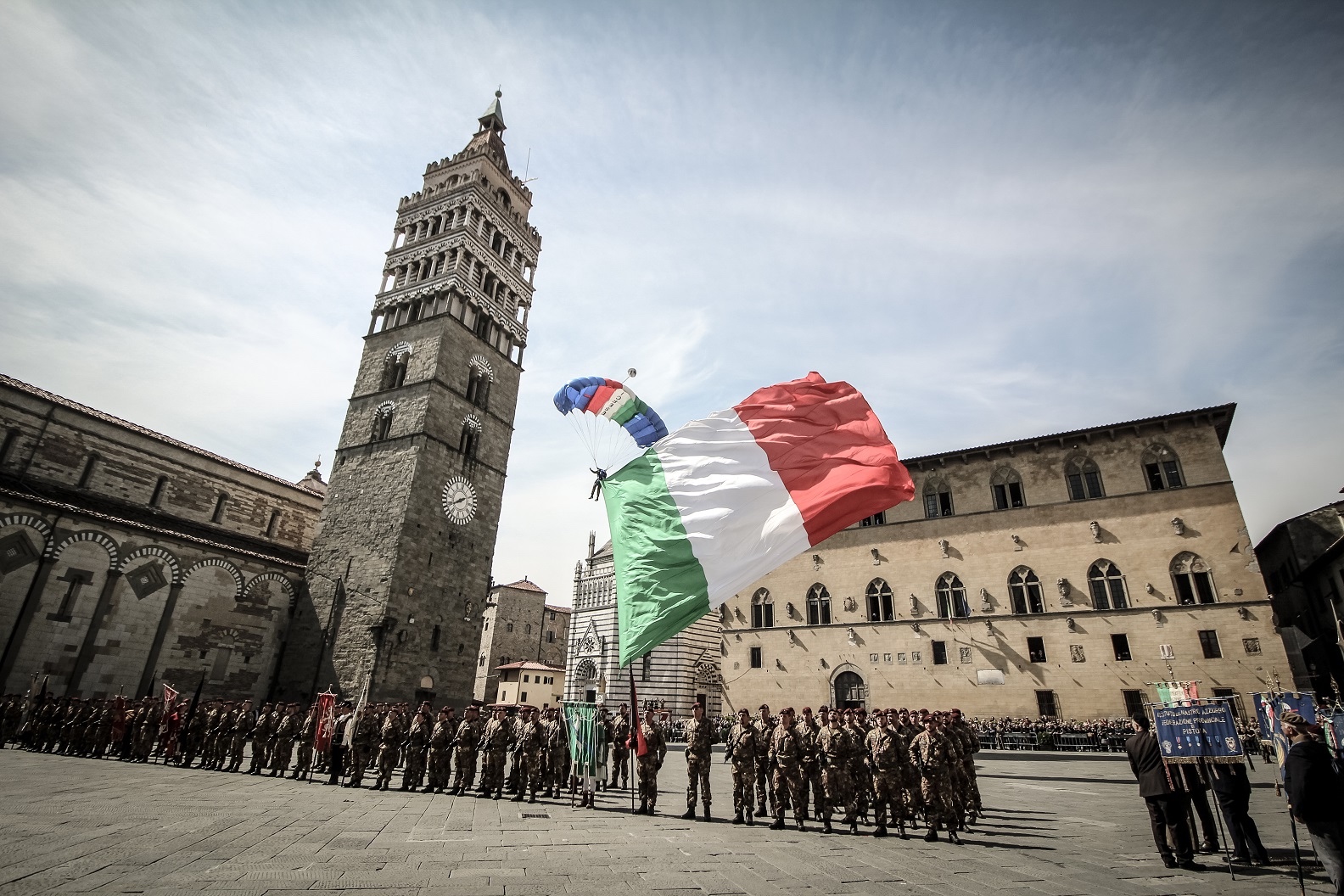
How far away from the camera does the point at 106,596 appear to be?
21.6 meters

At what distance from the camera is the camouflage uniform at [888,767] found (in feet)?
31.0

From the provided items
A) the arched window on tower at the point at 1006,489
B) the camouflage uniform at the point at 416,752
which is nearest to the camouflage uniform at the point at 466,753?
the camouflage uniform at the point at 416,752

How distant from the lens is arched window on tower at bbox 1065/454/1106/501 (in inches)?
1027

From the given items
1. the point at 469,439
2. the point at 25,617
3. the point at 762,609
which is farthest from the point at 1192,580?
the point at 25,617

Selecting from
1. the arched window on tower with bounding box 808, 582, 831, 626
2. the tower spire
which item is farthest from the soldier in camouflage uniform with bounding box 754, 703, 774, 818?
the tower spire

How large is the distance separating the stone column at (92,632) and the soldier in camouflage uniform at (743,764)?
23.3 metres

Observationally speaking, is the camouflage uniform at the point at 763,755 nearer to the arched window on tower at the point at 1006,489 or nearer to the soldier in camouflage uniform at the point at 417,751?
the soldier in camouflage uniform at the point at 417,751

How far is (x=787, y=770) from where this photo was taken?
9.68 metres

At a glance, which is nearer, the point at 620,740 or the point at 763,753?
the point at 763,753

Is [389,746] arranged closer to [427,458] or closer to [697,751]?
[697,751]

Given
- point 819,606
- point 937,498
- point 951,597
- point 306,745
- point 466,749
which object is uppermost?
point 937,498

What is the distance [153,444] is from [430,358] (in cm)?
1272

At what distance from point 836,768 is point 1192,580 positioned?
72.1 ft

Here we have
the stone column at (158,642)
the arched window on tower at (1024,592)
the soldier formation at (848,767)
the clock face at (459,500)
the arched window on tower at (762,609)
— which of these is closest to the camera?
the soldier formation at (848,767)
